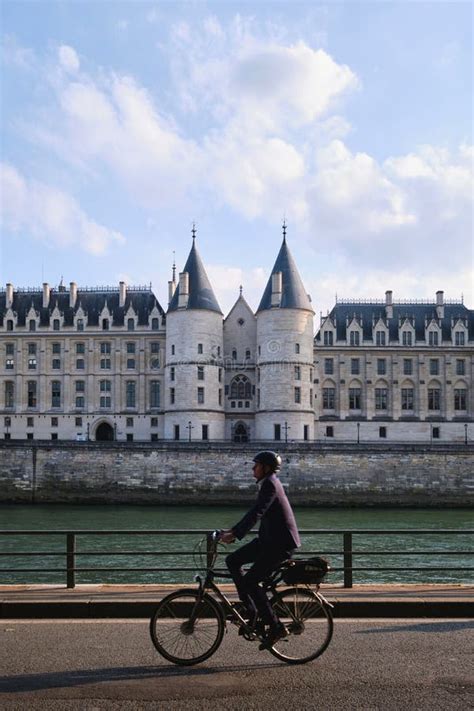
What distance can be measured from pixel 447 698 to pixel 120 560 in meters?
19.0

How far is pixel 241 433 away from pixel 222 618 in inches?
2311

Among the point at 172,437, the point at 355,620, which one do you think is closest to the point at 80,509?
the point at 172,437

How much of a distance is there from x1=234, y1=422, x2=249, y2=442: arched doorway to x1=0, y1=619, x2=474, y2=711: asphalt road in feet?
187

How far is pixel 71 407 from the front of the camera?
66.9 metres

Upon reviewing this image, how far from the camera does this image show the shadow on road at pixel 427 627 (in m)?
9.12

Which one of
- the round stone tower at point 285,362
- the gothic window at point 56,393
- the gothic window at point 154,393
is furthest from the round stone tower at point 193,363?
the gothic window at point 56,393

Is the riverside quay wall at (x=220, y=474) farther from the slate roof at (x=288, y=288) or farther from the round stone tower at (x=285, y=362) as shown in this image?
the slate roof at (x=288, y=288)

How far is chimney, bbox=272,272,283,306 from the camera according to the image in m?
62.4

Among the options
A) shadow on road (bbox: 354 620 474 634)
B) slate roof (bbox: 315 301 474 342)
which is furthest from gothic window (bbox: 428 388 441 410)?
shadow on road (bbox: 354 620 474 634)

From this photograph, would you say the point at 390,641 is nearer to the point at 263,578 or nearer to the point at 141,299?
the point at 263,578

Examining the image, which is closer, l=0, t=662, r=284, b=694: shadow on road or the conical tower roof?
l=0, t=662, r=284, b=694: shadow on road

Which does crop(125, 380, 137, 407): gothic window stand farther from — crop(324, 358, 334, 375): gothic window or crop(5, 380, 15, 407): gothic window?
crop(324, 358, 334, 375): gothic window

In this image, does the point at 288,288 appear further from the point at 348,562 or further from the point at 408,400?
the point at 348,562

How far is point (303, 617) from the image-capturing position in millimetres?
7961
